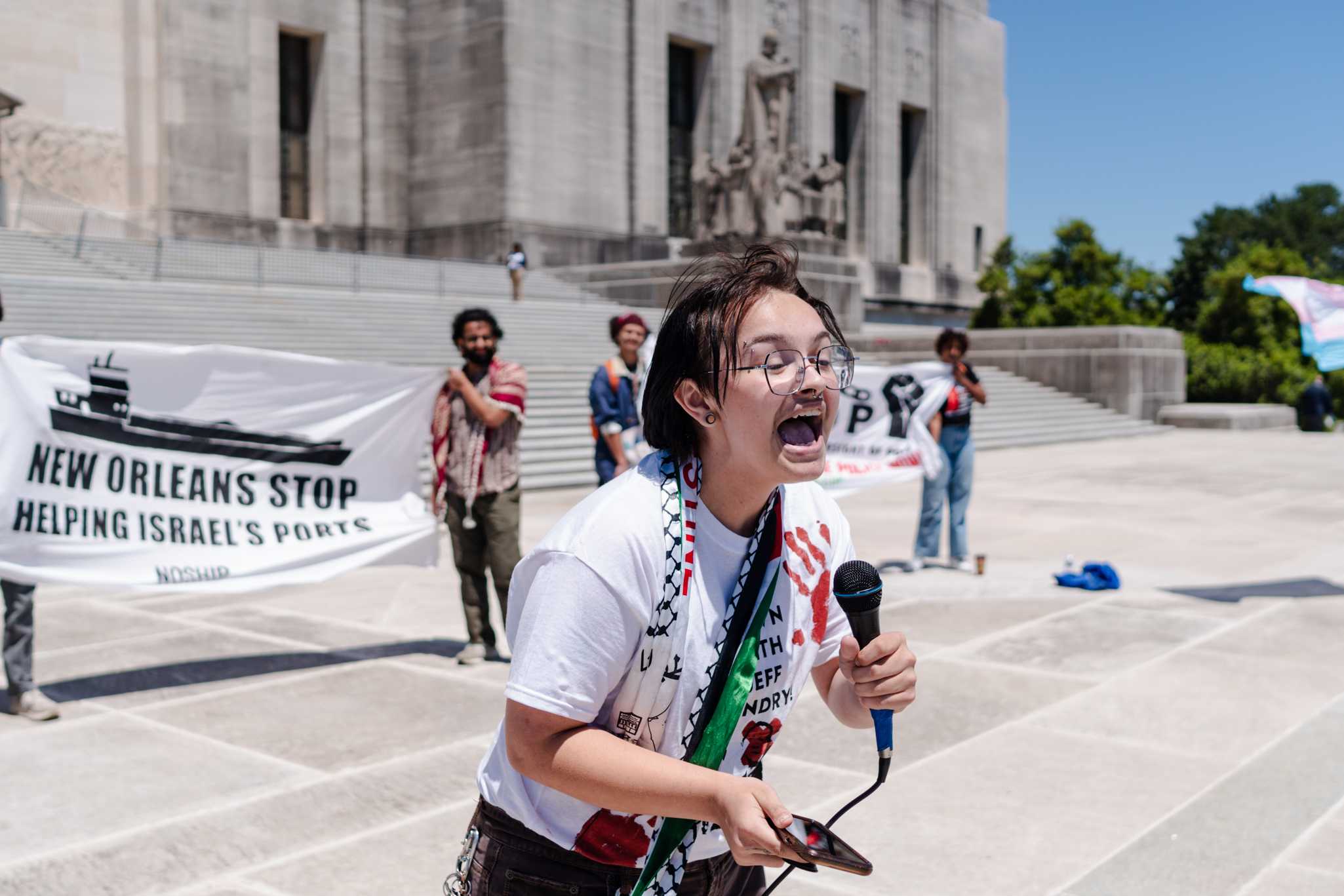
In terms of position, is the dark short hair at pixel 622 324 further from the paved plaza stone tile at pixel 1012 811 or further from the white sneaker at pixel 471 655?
the paved plaza stone tile at pixel 1012 811

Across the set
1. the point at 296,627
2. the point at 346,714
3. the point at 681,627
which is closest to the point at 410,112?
the point at 296,627

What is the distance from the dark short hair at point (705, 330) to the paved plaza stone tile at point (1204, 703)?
426cm

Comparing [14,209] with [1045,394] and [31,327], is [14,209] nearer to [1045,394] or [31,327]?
[31,327]

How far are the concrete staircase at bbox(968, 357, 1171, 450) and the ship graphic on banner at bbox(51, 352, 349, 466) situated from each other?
17.1 meters

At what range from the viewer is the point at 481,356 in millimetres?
7250

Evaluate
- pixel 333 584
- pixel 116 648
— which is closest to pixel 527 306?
pixel 333 584

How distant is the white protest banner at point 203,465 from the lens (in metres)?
6.55

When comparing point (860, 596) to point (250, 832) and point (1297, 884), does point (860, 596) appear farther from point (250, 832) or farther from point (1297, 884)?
point (250, 832)

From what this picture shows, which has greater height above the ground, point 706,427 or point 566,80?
point 566,80

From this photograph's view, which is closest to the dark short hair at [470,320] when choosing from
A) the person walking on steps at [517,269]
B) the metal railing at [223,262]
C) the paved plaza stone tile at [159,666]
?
the paved plaza stone tile at [159,666]

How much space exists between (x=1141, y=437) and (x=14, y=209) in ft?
83.6

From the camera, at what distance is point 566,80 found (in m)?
40.8

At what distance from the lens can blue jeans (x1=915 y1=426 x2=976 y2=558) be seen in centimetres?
1043

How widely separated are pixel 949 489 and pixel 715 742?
8.69m
